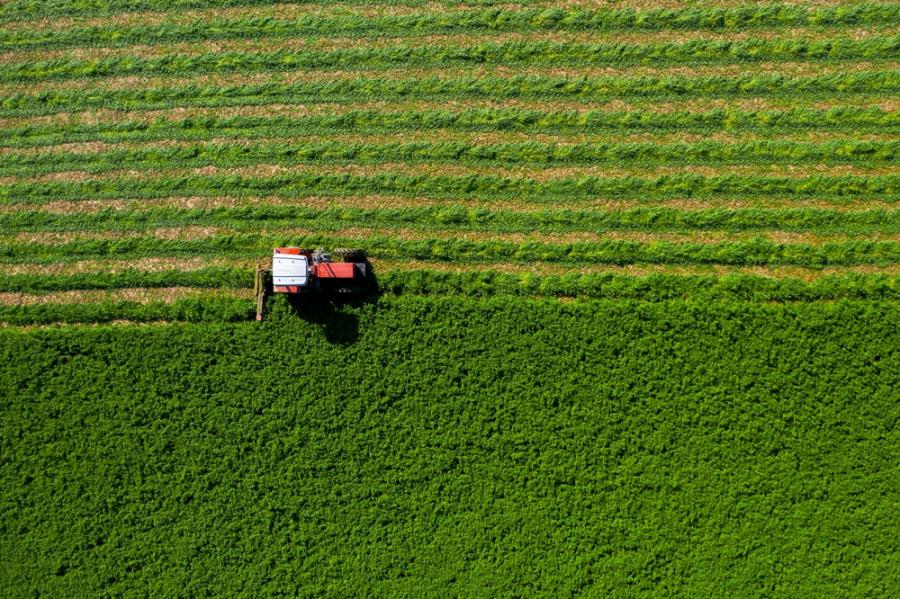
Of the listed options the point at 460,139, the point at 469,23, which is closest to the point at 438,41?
the point at 469,23

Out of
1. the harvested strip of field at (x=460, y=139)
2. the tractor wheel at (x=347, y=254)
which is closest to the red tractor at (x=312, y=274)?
the tractor wheel at (x=347, y=254)

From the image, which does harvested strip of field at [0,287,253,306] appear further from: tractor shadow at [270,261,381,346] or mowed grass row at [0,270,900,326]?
tractor shadow at [270,261,381,346]

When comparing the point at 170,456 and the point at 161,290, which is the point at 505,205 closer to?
the point at 161,290

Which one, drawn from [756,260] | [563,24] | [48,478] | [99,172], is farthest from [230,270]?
[756,260]

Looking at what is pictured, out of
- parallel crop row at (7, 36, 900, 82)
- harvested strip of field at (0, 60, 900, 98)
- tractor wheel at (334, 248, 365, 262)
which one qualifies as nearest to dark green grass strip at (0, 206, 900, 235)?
tractor wheel at (334, 248, 365, 262)

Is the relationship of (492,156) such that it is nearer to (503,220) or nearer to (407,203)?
(503,220)

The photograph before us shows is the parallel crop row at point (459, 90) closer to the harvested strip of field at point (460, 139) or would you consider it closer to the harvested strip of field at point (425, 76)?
the harvested strip of field at point (425, 76)
